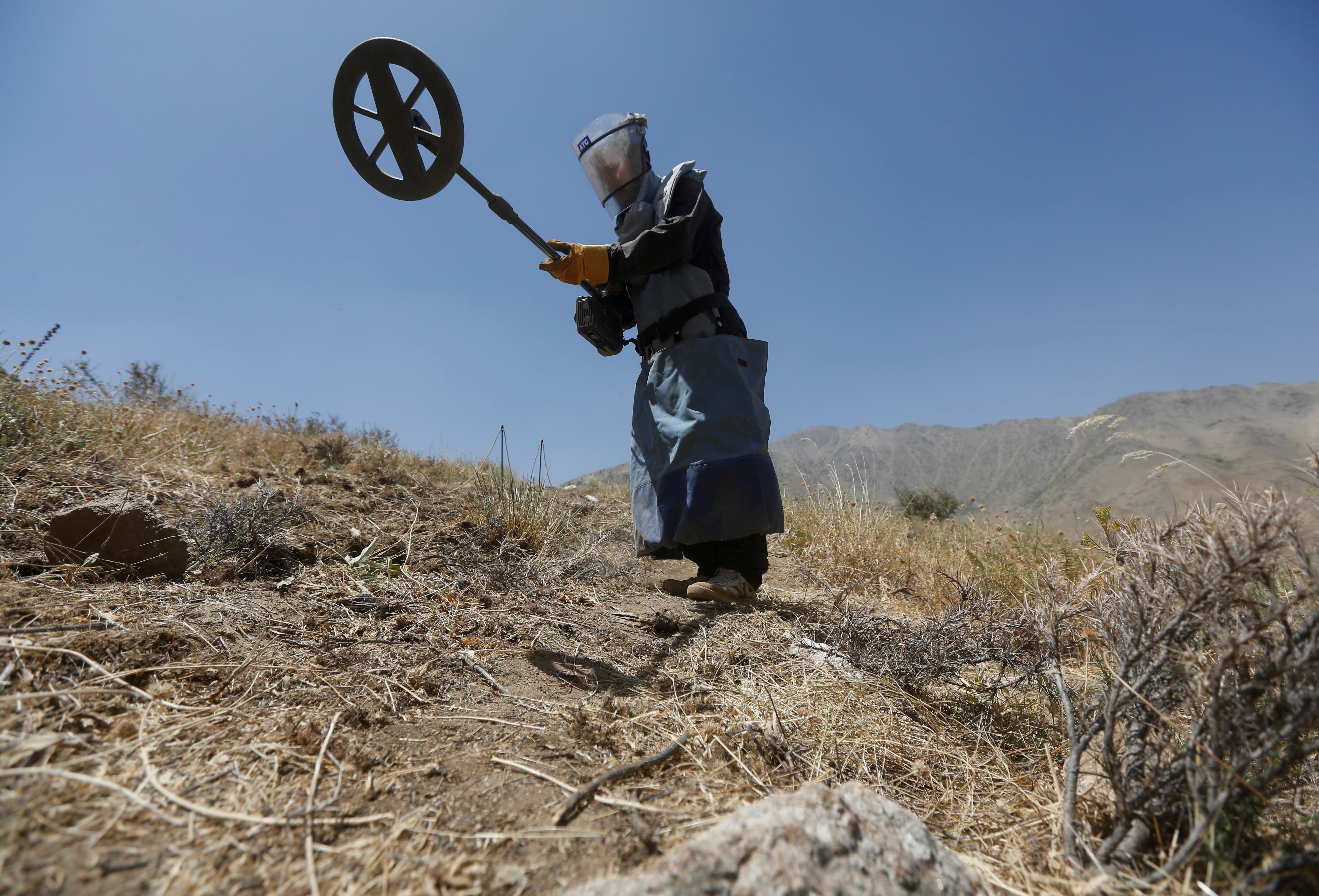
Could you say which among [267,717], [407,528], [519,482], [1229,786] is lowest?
[1229,786]

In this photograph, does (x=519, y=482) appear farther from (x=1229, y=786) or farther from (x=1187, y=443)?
(x=1187, y=443)

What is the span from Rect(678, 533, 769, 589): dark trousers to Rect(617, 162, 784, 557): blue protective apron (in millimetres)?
137

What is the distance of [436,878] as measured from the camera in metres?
0.80

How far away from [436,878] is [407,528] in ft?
7.88

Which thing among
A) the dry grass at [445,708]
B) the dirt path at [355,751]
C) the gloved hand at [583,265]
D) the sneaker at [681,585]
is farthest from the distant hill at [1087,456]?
the gloved hand at [583,265]

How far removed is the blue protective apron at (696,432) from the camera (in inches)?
102

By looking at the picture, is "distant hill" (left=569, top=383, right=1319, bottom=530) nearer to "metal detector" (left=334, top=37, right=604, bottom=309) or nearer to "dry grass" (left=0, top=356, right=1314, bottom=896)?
"dry grass" (left=0, top=356, right=1314, bottom=896)

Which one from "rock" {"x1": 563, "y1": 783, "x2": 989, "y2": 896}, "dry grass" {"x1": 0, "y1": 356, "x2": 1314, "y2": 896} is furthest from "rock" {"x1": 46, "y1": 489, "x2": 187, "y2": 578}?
"rock" {"x1": 563, "y1": 783, "x2": 989, "y2": 896}

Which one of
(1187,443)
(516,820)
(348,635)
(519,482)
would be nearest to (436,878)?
(516,820)

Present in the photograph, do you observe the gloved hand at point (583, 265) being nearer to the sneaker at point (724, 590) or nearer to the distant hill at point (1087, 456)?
the sneaker at point (724, 590)

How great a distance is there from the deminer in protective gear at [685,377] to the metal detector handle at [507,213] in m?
0.06

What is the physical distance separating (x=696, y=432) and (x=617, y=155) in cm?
173

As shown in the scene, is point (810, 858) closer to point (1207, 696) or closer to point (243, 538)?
point (1207, 696)

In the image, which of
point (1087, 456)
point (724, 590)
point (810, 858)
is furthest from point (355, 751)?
point (1087, 456)
